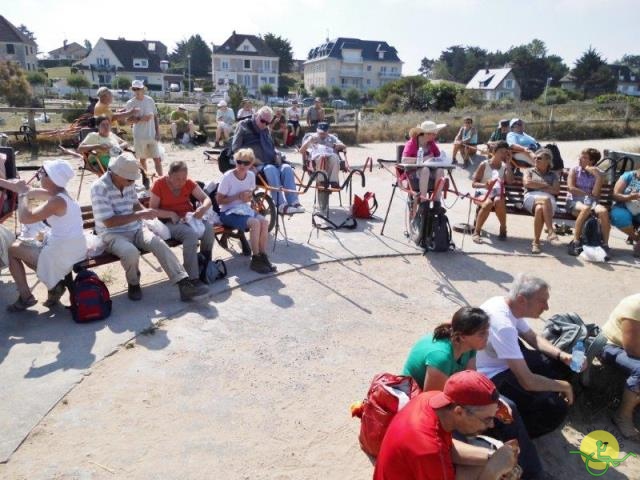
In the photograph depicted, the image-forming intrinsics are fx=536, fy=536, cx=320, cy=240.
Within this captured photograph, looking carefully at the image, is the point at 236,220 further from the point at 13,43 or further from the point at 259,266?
the point at 13,43

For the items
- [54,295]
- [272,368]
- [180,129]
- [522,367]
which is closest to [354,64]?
[180,129]

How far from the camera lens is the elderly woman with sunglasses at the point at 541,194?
713 centimetres

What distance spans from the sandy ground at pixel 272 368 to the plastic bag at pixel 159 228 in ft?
1.76

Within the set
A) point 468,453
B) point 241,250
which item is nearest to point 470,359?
point 468,453

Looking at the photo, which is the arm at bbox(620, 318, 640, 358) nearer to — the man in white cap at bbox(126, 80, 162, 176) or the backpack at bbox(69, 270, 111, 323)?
the backpack at bbox(69, 270, 111, 323)

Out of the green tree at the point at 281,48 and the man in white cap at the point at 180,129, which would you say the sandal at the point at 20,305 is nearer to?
the man in white cap at the point at 180,129

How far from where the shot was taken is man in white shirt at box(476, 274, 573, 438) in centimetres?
323

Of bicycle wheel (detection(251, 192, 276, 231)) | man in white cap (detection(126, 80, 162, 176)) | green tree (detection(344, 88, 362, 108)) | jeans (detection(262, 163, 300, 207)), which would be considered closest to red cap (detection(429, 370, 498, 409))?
bicycle wheel (detection(251, 192, 276, 231))

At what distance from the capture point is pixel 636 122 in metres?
22.9

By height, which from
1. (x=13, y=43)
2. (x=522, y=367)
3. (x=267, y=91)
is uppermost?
(x=13, y=43)

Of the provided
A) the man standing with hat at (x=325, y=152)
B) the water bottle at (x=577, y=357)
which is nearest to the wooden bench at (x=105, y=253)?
the man standing with hat at (x=325, y=152)

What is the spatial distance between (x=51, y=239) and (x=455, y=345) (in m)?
3.39

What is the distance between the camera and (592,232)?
6.94m

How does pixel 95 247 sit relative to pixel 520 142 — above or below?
below
